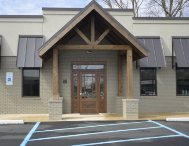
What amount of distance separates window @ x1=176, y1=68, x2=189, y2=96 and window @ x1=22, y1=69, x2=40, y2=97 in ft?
25.8

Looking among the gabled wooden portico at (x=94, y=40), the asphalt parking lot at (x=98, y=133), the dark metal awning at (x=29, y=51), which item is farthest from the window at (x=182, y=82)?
the dark metal awning at (x=29, y=51)

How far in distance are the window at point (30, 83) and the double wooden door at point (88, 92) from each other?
203 cm

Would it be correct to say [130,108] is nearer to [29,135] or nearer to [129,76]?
[129,76]

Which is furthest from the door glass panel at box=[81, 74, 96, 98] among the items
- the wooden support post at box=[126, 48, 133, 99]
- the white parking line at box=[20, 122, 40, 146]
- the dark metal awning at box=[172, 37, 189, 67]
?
the white parking line at box=[20, 122, 40, 146]

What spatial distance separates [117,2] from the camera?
42.4 m

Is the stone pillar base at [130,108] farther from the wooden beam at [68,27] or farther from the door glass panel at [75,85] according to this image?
the wooden beam at [68,27]

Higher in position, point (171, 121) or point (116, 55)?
point (116, 55)

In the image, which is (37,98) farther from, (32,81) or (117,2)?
(117,2)

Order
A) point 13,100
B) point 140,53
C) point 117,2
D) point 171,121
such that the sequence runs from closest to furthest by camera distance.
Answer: point 171,121, point 140,53, point 13,100, point 117,2

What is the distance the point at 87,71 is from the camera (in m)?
20.8

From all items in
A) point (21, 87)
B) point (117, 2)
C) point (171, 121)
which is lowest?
point (171, 121)

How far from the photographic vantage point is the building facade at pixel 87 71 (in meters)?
20.5

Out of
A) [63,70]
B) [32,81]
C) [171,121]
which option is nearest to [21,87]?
[32,81]

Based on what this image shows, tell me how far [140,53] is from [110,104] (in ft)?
12.9
